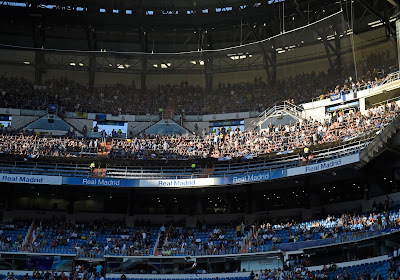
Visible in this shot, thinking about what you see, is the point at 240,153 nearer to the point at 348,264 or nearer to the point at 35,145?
the point at 348,264

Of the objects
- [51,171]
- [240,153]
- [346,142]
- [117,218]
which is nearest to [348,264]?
[346,142]

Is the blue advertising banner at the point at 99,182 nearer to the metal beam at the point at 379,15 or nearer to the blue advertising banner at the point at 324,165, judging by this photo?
the blue advertising banner at the point at 324,165

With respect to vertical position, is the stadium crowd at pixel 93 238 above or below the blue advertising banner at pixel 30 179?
below

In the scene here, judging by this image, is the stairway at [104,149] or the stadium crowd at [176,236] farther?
the stairway at [104,149]

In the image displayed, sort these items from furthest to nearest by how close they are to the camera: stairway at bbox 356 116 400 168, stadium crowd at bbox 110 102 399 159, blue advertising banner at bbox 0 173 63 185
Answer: blue advertising banner at bbox 0 173 63 185 < stadium crowd at bbox 110 102 399 159 < stairway at bbox 356 116 400 168

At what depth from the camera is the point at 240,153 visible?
4547cm

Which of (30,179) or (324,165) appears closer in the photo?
(324,165)

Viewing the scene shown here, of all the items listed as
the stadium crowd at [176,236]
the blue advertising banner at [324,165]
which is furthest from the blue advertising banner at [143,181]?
the stadium crowd at [176,236]

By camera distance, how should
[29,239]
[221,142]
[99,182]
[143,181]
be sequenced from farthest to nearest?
[221,142] → [143,181] → [99,182] → [29,239]

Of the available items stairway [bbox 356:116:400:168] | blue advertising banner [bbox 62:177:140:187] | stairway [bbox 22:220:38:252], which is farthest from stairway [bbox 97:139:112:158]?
stairway [bbox 356:116:400:168]

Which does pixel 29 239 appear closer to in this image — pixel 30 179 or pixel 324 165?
pixel 30 179

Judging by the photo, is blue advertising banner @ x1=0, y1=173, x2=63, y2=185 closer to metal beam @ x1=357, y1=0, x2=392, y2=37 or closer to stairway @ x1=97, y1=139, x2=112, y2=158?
stairway @ x1=97, y1=139, x2=112, y2=158

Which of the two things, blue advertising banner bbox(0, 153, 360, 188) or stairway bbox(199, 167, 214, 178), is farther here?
stairway bbox(199, 167, 214, 178)

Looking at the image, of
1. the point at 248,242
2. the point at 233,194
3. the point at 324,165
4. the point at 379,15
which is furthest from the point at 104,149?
the point at 379,15
